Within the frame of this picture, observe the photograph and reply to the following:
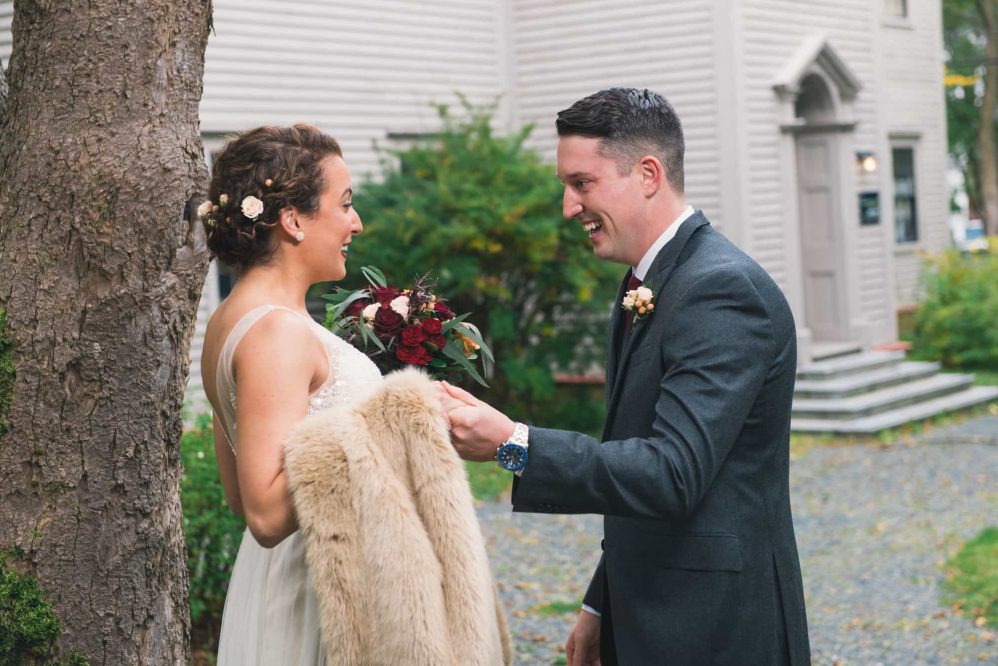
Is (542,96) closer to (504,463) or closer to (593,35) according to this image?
(593,35)

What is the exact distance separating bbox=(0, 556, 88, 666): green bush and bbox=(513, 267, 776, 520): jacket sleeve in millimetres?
1881

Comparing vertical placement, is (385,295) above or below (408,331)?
above

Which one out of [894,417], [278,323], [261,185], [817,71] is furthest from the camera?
[817,71]

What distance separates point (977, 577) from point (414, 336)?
21.3 ft

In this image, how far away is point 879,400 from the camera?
15.6m

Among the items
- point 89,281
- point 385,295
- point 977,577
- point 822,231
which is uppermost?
point 822,231

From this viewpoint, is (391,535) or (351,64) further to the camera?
(351,64)

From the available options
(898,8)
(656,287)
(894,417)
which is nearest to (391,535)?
(656,287)

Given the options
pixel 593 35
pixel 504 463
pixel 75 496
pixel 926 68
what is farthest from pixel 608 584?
pixel 926 68

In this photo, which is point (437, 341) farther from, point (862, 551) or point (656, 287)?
point (862, 551)

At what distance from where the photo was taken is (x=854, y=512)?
36.1 feet

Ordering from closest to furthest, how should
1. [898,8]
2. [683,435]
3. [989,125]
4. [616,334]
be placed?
[683,435]
[616,334]
[898,8]
[989,125]

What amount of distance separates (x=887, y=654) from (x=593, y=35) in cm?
1122

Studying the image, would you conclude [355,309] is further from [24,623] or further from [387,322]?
[24,623]
